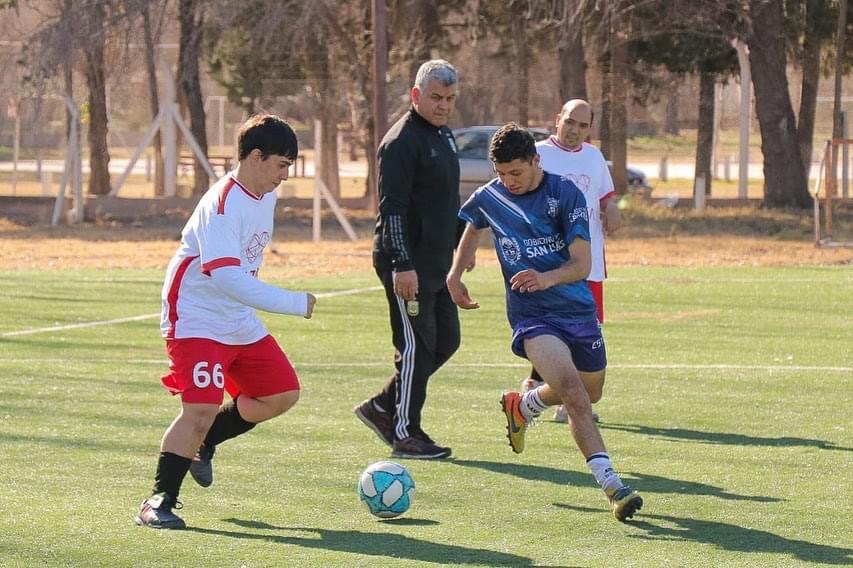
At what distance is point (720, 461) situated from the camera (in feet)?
23.8

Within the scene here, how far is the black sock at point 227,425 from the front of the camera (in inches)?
249

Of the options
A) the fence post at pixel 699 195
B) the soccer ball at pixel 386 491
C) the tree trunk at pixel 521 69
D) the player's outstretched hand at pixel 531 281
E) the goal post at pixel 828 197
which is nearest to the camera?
the soccer ball at pixel 386 491

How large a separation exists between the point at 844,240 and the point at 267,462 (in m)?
16.6

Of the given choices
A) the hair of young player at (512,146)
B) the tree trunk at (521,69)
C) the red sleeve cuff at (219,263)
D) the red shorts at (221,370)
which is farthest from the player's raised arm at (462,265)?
the tree trunk at (521,69)

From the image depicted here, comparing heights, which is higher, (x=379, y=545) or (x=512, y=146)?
(x=512, y=146)

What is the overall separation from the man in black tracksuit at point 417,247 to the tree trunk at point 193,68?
20204mm

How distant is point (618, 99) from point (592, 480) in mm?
21387

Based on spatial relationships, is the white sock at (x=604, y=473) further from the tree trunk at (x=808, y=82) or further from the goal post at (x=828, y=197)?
the tree trunk at (x=808, y=82)

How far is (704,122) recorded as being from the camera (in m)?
29.5

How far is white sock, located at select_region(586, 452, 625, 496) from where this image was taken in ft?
19.3

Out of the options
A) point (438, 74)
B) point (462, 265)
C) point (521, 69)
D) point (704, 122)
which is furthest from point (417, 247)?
point (704, 122)

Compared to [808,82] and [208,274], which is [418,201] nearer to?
[208,274]

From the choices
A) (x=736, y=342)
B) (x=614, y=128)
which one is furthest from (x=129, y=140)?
(x=736, y=342)

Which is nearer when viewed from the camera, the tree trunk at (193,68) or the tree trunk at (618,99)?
the tree trunk at (618,99)
